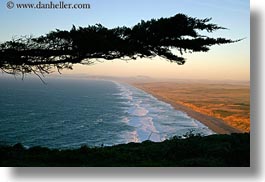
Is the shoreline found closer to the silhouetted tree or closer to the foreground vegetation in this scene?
the foreground vegetation

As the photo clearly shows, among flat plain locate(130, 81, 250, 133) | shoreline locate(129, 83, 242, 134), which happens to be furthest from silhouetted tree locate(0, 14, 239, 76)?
shoreline locate(129, 83, 242, 134)

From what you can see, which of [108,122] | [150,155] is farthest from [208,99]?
[108,122]

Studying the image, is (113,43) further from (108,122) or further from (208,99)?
(108,122)

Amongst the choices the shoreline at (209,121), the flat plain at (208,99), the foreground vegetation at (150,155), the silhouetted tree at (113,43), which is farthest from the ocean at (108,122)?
the silhouetted tree at (113,43)

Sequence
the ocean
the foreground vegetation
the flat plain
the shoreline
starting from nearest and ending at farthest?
the foreground vegetation < the flat plain < the shoreline < the ocean

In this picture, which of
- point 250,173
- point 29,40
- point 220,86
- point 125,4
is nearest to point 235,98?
point 220,86

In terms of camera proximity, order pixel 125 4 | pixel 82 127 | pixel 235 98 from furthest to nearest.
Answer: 1. pixel 82 127
2. pixel 235 98
3. pixel 125 4

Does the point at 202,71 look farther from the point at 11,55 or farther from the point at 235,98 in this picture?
the point at 11,55
